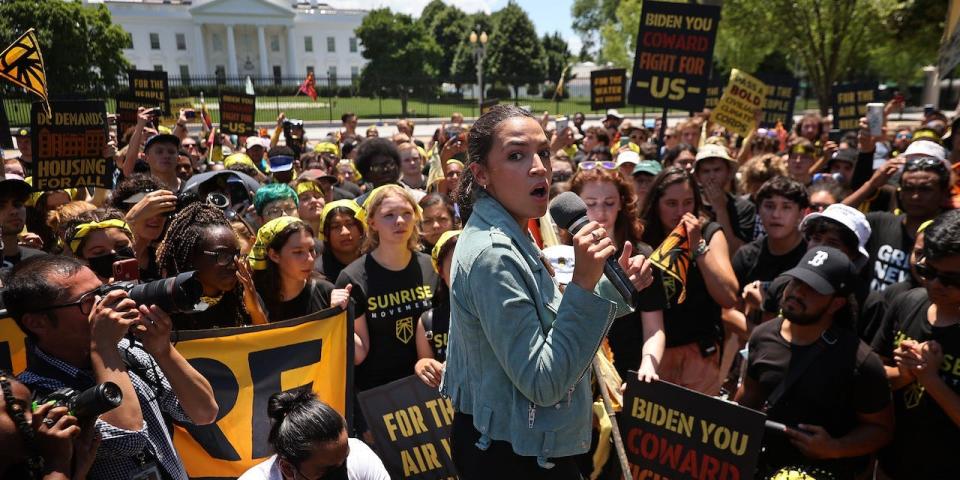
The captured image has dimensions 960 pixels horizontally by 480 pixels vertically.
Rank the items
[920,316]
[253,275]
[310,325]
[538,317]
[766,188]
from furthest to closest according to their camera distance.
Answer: [766,188] → [253,275] → [310,325] → [920,316] → [538,317]

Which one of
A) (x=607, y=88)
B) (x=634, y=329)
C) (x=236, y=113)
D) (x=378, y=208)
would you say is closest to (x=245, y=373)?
(x=378, y=208)

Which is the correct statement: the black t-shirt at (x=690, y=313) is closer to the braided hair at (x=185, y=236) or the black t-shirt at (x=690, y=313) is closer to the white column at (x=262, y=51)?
the braided hair at (x=185, y=236)

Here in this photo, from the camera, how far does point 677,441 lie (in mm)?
3342

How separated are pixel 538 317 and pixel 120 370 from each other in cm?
147

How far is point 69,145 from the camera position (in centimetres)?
610

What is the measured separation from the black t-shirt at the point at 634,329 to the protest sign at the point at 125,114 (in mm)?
8625

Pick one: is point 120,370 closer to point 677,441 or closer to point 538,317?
point 538,317

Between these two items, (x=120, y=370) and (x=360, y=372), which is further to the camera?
(x=360, y=372)

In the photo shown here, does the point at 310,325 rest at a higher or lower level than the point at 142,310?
lower

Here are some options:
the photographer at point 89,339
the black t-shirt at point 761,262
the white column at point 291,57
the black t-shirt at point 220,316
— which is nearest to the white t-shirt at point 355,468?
the photographer at point 89,339

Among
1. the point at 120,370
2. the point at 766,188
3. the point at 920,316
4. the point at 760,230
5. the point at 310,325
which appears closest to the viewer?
the point at 120,370

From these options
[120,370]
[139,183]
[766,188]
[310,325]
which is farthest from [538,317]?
[139,183]

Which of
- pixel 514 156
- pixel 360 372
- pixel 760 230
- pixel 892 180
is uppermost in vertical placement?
pixel 514 156

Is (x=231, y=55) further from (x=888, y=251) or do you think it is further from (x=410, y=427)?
(x=888, y=251)
